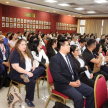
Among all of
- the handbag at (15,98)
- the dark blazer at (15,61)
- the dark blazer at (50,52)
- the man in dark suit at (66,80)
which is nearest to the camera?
the man in dark suit at (66,80)

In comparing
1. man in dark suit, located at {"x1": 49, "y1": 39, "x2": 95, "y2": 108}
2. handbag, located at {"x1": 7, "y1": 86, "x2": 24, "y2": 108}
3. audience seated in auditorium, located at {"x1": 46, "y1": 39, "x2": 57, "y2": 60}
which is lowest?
handbag, located at {"x1": 7, "y1": 86, "x2": 24, "y2": 108}

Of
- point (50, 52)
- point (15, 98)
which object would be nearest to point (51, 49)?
point (50, 52)

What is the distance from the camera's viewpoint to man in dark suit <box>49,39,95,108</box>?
2.30 meters

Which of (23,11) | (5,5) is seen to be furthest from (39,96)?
(23,11)

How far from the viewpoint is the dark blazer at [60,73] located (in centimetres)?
235

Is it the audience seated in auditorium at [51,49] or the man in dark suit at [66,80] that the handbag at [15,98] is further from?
the audience seated in auditorium at [51,49]

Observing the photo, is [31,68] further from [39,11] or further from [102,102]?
[39,11]

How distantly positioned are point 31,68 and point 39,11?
10891 millimetres

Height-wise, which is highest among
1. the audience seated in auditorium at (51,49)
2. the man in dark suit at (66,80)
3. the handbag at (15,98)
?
the audience seated in auditorium at (51,49)

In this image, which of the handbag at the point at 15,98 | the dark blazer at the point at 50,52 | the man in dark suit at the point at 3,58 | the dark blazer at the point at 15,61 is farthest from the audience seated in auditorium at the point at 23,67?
the dark blazer at the point at 50,52

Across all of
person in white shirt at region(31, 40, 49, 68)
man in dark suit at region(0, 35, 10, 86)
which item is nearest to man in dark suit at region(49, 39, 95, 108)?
person in white shirt at region(31, 40, 49, 68)

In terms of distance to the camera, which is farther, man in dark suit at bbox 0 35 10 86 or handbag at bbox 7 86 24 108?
man in dark suit at bbox 0 35 10 86

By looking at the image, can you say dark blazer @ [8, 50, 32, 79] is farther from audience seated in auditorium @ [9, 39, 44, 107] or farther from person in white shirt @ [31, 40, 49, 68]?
person in white shirt @ [31, 40, 49, 68]

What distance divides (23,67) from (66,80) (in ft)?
3.32
